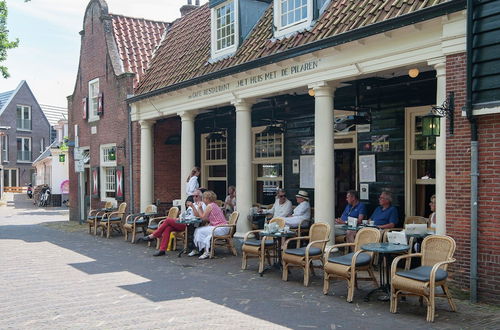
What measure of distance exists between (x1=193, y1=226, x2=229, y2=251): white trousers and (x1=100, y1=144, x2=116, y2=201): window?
8190 mm

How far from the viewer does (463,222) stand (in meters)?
7.37

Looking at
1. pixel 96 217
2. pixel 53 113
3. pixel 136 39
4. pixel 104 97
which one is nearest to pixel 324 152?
pixel 96 217

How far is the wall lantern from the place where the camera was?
751 cm

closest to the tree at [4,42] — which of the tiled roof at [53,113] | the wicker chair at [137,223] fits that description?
the wicker chair at [137,223]

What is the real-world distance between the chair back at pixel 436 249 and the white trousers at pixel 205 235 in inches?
212

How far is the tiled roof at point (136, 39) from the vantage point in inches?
704

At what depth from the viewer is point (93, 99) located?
20.3 meters

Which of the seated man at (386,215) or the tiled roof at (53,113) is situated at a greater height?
the tiled roof at (53,113)

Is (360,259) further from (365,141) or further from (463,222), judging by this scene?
(365,141)

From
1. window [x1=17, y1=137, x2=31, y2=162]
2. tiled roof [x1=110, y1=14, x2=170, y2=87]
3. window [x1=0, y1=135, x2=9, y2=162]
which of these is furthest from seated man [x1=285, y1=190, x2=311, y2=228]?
window [x1=17, y1=137, x2=31, y2=162]

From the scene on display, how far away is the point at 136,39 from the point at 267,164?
7.62 meters

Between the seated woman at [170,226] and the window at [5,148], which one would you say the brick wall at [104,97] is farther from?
the window at [5,148]

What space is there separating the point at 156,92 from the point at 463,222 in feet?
33.0

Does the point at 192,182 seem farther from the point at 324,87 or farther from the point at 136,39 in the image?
the point at 136,39
